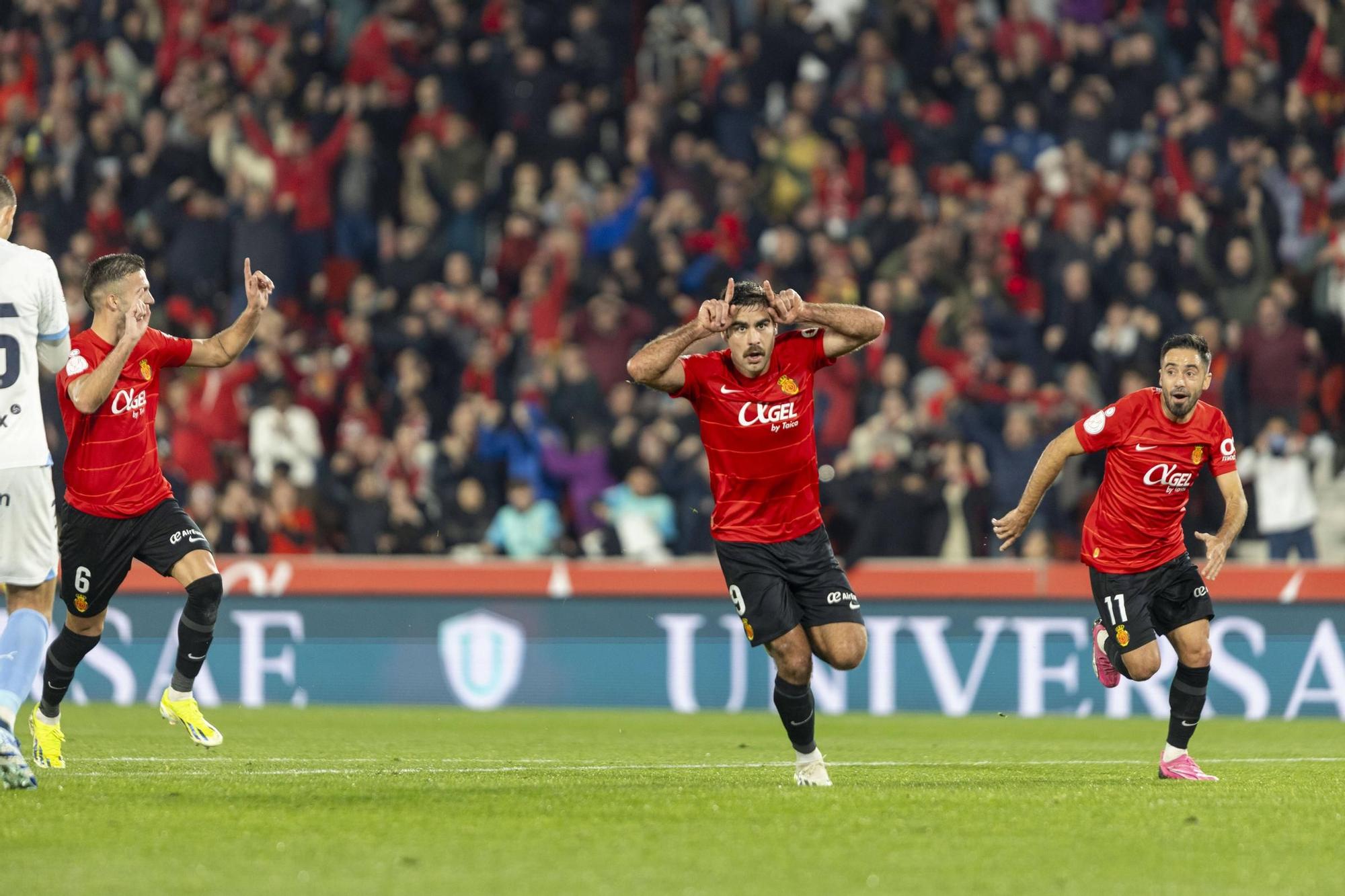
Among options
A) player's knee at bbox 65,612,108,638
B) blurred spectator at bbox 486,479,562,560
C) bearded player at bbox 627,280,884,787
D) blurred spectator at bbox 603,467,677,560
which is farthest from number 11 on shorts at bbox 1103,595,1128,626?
blurred spectator at bbox 486,479,562,560

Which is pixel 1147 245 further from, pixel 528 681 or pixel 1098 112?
pixel 528 681

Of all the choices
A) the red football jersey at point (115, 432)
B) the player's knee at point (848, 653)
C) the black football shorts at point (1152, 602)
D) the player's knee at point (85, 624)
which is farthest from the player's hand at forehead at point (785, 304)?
the player's knee at point (85, 624)

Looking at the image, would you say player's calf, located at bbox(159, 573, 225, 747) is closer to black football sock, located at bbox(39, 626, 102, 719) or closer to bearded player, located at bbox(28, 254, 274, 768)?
bearded player, located at bbox(28, 254, 274, 768)

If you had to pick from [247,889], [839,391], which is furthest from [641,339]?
[247,889]

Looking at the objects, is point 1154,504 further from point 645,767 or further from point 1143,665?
point 645,767

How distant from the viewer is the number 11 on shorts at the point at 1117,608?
34.1ft

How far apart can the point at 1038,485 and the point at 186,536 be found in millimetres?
4417

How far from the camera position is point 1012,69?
68.5 feet

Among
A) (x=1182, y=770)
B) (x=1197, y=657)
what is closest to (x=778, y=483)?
(x=1197, y=657)

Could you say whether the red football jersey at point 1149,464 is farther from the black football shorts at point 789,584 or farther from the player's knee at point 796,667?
the player's knee at point 796,667

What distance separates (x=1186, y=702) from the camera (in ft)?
32.7

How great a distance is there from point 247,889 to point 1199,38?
57.7 feet

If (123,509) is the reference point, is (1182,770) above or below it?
below

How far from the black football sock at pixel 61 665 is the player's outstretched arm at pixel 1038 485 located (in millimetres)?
4786
